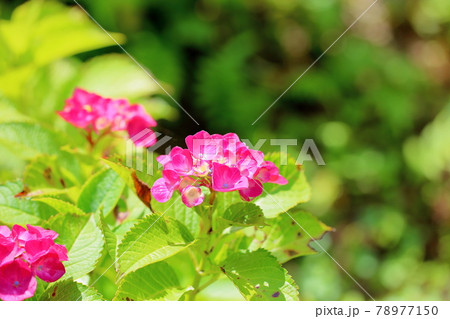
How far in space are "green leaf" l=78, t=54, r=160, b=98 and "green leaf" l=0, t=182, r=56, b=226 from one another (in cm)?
52

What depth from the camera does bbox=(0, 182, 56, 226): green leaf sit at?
77 cm

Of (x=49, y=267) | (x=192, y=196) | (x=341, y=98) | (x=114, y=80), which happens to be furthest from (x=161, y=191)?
(x=341, y=98)

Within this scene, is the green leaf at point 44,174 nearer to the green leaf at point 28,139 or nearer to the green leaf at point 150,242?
the green leaf at point 28,139

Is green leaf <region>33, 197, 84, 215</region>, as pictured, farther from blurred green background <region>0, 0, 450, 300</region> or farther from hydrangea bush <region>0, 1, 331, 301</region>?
blurred green background <region>0, 0, 450, 300</region>

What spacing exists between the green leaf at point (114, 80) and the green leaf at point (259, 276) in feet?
2.14

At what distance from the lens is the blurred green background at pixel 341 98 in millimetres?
2432

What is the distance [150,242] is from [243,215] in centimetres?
12

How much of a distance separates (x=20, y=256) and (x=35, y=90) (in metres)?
0.70

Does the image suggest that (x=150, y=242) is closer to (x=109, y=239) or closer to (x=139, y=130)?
(x=109, y=239)

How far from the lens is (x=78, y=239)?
2.33 ft

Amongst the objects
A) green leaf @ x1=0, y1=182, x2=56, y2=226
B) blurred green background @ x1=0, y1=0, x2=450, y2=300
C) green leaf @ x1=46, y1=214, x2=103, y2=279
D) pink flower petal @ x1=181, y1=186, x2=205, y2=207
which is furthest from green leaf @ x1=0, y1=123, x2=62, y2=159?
blurred green background @ x1=0, y1=0, x2=450, y2=300

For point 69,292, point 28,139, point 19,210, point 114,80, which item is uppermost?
point 114,80

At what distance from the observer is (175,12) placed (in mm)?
2754

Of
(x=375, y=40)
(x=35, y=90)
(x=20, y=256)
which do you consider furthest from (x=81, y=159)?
(x=375, y=40)
